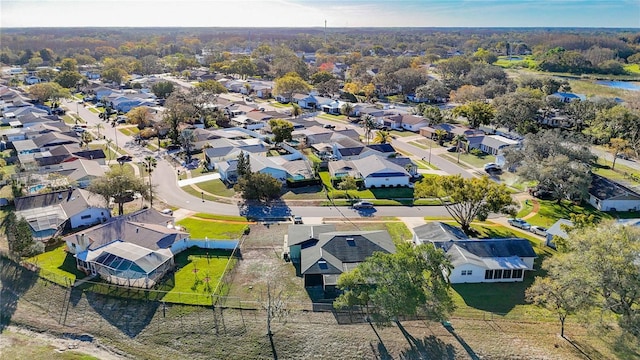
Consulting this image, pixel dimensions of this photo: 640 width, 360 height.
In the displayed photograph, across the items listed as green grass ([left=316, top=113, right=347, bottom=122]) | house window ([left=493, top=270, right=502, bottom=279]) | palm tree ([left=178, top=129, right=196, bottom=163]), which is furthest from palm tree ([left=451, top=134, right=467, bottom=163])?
palm tree ([left=178, top=129, right=196, bottom=163])

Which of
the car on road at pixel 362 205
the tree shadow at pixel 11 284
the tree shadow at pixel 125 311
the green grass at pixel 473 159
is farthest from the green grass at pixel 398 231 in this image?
the tree shadow at pixel 11 284

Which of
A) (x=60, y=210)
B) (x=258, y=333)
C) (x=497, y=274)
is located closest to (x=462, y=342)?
(x=497, y=274)

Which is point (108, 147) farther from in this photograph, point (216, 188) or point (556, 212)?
point (556, 212)

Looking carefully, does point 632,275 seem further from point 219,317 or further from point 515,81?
point 515,81

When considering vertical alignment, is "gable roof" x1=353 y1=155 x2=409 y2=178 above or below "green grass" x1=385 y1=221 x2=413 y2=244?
above

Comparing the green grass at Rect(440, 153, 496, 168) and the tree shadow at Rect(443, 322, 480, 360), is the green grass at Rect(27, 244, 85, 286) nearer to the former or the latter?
the tree shadow at Rect(443, 322, 480, 360)

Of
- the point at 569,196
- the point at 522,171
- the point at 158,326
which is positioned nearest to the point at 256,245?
the point at 158,326
